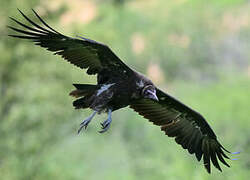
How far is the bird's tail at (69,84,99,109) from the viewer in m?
6.74

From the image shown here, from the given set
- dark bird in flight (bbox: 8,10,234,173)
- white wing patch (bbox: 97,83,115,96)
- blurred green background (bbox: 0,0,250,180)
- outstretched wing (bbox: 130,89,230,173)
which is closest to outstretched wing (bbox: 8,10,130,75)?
dark bird in flight (bbox: 8,10,234,173)

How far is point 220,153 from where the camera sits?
335 inches

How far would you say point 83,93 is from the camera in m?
6.77

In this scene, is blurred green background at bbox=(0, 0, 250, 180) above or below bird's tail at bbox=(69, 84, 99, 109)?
above

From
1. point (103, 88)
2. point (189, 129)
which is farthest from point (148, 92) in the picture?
point (189, 129)

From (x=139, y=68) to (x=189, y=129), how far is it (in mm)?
18669

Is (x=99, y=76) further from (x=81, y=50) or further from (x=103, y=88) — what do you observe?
(x=81, y=50)

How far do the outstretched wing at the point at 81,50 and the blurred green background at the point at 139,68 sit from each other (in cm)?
1176

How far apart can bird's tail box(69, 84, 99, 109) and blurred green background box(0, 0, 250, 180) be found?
11.9m

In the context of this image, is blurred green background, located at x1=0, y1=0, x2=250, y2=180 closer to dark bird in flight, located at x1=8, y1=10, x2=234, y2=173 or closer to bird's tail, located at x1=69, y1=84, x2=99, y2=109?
dark bird in flight, located at x1=8, y1=10, x2=234, y2=173

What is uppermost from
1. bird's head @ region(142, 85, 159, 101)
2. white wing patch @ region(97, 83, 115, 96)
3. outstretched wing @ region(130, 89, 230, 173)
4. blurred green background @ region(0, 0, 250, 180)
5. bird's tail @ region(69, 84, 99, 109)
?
blurred green background @ region(0, 0, 250, 180)

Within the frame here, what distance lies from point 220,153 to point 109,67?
2.60 m

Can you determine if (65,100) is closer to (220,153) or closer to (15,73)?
(15,73)

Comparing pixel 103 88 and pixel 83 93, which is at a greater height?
pixel 103 88
